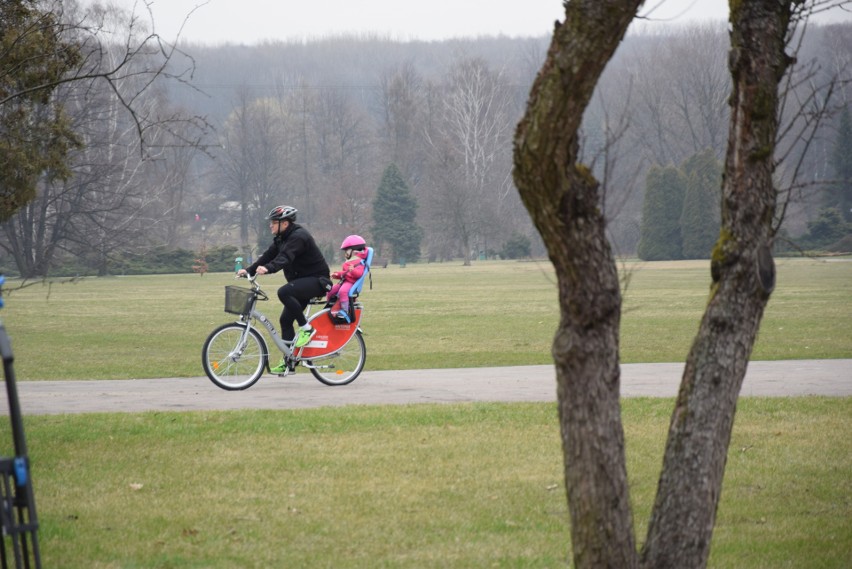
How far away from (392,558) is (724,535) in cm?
176

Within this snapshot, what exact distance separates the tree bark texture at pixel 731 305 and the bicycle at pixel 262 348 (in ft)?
26.8

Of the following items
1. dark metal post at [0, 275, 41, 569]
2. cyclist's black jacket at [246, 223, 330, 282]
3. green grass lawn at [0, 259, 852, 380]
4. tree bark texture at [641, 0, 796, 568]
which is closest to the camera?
dark metal post at [0, 275, 41, 569]

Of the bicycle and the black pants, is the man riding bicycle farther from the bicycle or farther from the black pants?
the bicycle

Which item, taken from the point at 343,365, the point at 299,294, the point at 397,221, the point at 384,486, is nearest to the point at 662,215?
the point at 397,221

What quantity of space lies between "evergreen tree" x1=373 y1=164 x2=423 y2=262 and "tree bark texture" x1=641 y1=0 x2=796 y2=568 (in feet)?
298

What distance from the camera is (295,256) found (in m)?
12.4

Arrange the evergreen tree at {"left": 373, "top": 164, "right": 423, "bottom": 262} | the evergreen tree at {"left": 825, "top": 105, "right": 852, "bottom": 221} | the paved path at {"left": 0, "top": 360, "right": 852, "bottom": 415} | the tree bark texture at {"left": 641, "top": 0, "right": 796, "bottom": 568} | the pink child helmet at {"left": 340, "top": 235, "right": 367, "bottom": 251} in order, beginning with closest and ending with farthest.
Result: the tree bark texture at {"left": 641, "top": 0, "right": 796, "bottom": 568} → the paved path at {"left": 0, "top": 360, "right": 852, "bottom": 415} → the pink child helmet at {"left": 340, "top": 235, "right": 367, "bottom": 251} → the evergreen tree at {"left": 825, "top": 105, "right": 852, "bottom": 221} → the evergreen tree at {"left": 373, "top": 164, "right": 423, "bottom": 262}

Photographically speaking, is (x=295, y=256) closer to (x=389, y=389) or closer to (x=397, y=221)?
(x=389, y=389)

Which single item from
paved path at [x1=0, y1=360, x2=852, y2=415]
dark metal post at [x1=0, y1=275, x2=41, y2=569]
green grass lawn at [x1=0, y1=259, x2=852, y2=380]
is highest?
dark metal post at [x1=0, y1=275, x2=41, y2=569]

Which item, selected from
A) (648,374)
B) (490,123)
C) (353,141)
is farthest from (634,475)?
(353,141)

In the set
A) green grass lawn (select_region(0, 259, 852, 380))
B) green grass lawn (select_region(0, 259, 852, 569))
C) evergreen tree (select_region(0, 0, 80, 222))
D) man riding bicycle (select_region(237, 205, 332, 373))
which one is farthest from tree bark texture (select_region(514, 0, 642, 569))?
man riding bicycle (select_region(237, 205, 332, 373))

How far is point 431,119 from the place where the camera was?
113562mm

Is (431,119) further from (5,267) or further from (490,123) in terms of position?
(5,267)

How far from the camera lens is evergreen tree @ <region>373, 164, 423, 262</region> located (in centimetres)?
9512
